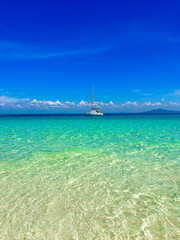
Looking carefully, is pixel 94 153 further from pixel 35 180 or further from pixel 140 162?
pixel 35 180

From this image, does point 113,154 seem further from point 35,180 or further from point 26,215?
point 26,215

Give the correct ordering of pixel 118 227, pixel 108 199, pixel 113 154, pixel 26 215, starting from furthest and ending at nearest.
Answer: pixel 113 154 → pixel 108 199 → pixel 26 215 → pixel 118 227

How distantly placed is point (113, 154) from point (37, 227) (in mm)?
5535

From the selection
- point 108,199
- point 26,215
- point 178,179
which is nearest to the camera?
point 26,215

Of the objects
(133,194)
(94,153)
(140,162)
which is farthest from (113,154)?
(133,194)

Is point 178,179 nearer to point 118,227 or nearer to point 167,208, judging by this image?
point 167,208

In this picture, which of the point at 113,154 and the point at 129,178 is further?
the point at 113,154

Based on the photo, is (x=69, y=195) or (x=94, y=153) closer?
(x=69, y=195)

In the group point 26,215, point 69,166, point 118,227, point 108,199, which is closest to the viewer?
point 118,227

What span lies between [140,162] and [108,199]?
326 cm

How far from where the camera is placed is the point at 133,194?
427 centimetres

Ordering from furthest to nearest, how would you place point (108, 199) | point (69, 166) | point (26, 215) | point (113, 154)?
point (113, 154), point (69, 166), point (108, 199), point (26, 215)

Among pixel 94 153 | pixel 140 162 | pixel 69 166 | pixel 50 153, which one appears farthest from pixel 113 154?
pixel 50 153

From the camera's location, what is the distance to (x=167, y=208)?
364cm
